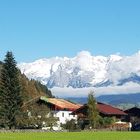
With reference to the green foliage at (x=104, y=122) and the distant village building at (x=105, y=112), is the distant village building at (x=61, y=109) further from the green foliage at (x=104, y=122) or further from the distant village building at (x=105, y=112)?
the green foliage at (x=104, y=122)

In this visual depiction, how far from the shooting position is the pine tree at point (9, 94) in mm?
101750

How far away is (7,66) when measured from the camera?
4222 inches

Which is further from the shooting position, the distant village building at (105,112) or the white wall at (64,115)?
the white wall at (64,115)

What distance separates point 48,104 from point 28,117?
2869cm

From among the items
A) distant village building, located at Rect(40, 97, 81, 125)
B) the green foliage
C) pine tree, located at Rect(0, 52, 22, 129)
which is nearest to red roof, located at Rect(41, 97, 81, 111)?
distant village building, located at Rect(40, 97, 81, 125)

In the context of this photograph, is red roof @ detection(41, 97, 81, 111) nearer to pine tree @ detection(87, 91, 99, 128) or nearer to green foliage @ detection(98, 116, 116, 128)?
green foliage @ detection(98, 116, 116, 128)

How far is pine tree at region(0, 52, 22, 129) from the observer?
10175 cm

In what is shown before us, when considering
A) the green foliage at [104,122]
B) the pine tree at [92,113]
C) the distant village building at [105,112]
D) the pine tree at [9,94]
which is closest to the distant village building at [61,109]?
the distant village building at [105,112]

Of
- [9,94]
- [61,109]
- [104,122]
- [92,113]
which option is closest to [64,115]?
[61,109]

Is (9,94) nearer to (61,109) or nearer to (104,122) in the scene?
(104,122)

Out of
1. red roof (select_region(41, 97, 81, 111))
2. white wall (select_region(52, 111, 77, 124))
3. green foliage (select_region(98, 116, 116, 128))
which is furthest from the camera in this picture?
red roof (select_region(41, 97, 81, 111))

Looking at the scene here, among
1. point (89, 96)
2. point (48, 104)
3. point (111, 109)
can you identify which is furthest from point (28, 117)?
point (111, 109)

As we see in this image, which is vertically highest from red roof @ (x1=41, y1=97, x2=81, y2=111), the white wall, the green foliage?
red roof @ (x1=41, y1=97, x2=81, y2=111)

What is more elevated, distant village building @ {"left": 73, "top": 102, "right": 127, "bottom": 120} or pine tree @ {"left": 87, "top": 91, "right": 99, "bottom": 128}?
distant village building @ {"left": 73, "top": 102, "right": 127, "bottom": 120}
